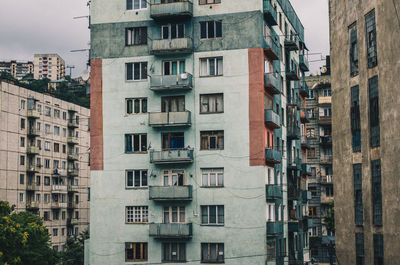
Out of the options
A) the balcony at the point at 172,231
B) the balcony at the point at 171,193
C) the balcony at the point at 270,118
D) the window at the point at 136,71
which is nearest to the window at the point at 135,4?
the window at the point at 136,71

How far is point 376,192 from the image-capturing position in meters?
45.5

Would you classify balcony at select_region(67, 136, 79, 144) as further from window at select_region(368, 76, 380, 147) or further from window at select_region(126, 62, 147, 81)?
window at select_region(368, 76, 380, 147)

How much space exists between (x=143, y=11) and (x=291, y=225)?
83.8 feet

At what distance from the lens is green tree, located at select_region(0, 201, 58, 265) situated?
49.8m

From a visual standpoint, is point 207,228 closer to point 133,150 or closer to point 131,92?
point 133,150

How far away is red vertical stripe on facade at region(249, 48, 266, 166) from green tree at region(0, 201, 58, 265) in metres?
19.7

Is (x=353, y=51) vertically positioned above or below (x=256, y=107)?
above

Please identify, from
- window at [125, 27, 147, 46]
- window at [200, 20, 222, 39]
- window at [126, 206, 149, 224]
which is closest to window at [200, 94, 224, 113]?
window at [200, 20, 222, 39]

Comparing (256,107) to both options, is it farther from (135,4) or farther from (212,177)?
(135,4)

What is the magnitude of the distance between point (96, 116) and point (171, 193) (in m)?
10.3

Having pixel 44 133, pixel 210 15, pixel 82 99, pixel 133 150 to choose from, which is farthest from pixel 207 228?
pixel 82 99

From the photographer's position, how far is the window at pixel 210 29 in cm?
5762

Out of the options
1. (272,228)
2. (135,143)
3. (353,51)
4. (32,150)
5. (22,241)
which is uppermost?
(353,51)

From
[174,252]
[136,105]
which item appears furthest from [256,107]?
[174,252]
